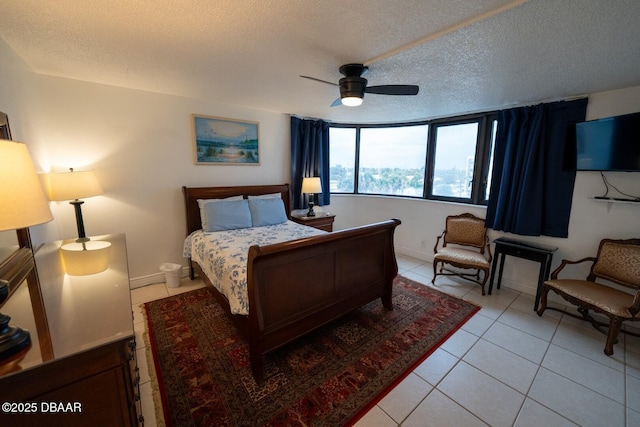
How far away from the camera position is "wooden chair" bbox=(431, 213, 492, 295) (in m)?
3.12

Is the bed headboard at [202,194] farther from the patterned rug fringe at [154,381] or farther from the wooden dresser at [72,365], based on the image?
the wooden dresser at [72,365]

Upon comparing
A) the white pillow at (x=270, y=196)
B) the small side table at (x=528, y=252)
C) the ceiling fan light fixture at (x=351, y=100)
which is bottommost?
the small side table at (x=528, y=252)

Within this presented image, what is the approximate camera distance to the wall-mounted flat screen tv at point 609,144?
7.45 ft

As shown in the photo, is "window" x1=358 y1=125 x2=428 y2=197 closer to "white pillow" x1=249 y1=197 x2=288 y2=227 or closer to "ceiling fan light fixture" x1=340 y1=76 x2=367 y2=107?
"white pillow" x1=249 y1=197 x2=288 y2=227

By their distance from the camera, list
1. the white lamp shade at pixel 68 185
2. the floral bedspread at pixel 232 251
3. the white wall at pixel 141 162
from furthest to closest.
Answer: the white wall at pixel 141 162 → the white lamp shade at pixel 68 185 → the floral bedspread at pixel 232 251

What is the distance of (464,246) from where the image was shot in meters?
3.63

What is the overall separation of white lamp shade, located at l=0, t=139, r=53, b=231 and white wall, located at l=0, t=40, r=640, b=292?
1573 millimetres

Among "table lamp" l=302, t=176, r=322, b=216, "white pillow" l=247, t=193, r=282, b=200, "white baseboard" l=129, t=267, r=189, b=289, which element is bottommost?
"white baseboard" l=129, t=267, r=189, b=289

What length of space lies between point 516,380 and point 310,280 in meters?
1.68

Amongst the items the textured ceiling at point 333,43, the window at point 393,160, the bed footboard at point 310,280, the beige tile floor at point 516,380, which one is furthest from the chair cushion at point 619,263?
the window at point 393,160

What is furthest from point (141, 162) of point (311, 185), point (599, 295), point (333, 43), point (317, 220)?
point (599, 295)

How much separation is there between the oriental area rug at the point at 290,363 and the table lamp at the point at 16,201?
111 cm

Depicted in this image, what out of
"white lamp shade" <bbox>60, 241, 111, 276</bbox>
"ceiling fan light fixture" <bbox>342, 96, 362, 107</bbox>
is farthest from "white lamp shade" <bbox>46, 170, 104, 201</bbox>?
"ceiling fan light fixture" <bbox>342, 96, 362, 107</bbox>

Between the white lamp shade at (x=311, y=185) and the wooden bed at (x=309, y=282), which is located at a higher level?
the white lamp shade at (x=311, y=185)
